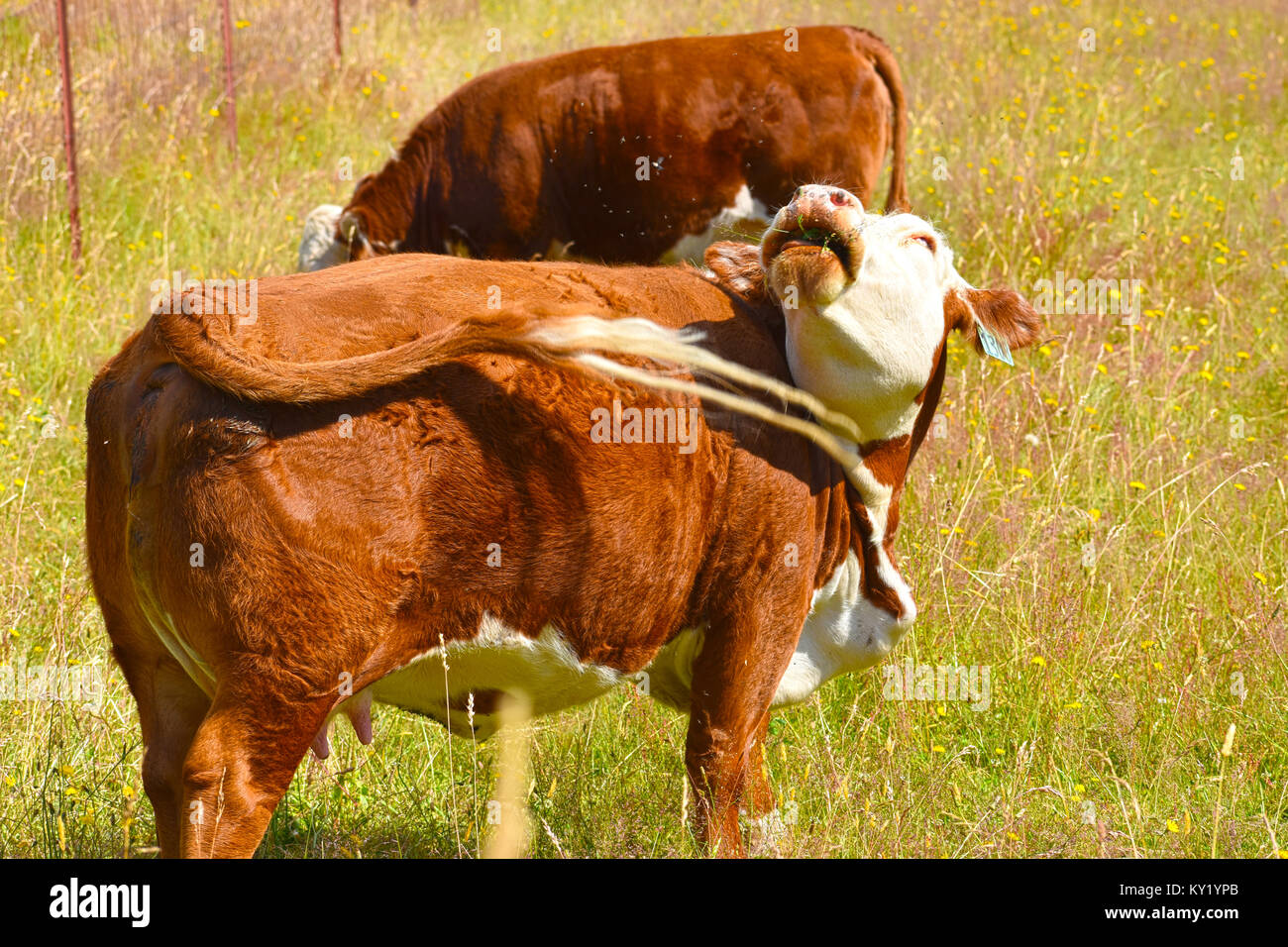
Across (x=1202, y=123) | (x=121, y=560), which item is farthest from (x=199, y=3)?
(x=121, y=560)

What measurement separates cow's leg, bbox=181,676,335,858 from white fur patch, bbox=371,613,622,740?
27cm

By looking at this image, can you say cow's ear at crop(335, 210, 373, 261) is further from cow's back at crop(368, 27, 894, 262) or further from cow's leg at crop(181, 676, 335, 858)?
cow's leg at crop(181, 676, 335, 858)

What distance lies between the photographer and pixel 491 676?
2789mm

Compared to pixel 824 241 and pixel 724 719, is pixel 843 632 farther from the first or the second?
pixel 824 241

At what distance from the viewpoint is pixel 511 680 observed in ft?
9.30

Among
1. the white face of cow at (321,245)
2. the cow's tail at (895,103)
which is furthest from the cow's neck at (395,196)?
the cow's tail at (895,103)

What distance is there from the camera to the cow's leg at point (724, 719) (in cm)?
303

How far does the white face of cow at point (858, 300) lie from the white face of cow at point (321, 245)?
3.95m

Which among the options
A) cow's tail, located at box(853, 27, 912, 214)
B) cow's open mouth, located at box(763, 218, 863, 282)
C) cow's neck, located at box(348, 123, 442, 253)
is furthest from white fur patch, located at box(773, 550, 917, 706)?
cow's tail, located at box(853, 27, 912, 214)

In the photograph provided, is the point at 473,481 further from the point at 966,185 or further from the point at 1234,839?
the point at 966,185

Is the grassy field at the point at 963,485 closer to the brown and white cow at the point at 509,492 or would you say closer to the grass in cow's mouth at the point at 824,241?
the brown and white cow at the point at 509,492

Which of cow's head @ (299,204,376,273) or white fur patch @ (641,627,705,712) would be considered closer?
white fur patch @ (641,627,705,712)

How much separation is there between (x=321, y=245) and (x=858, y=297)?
13.8 ft

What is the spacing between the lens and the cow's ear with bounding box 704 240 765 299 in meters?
3.25
